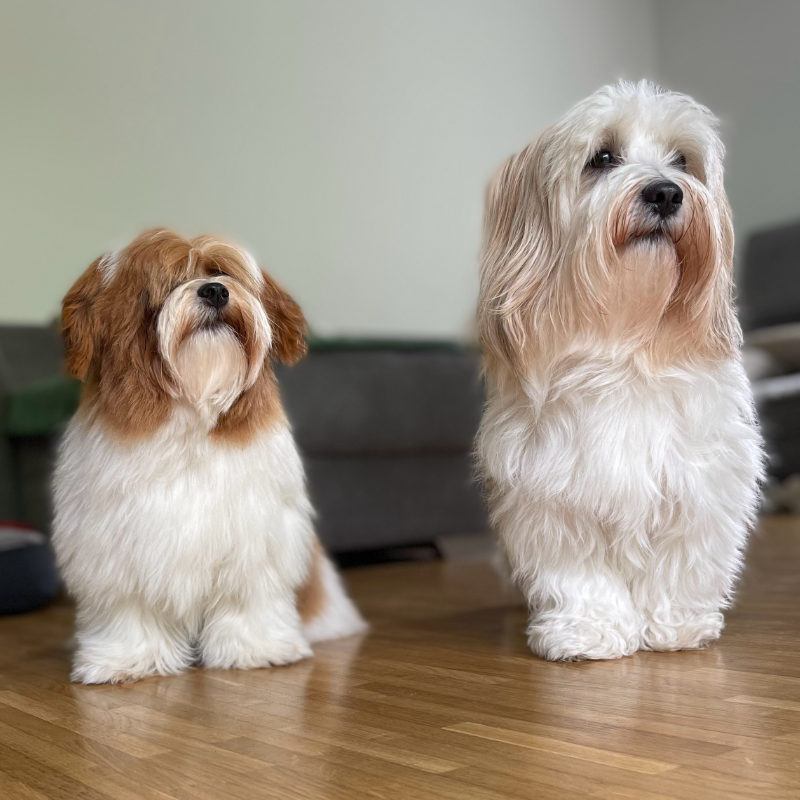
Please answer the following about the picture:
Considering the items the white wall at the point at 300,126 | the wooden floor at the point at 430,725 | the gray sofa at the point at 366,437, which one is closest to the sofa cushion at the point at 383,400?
the gray sofa at the point at 366,437

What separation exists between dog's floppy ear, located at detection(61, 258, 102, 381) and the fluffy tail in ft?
2.15

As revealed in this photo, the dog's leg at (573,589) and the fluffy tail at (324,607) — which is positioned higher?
the dog's leg at (573,589)

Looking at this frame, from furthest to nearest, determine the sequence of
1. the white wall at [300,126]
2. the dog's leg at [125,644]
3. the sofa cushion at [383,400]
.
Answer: the white wall at [300,126] < the sofa cushion at [383,400] < the dog's leg at [125,644]

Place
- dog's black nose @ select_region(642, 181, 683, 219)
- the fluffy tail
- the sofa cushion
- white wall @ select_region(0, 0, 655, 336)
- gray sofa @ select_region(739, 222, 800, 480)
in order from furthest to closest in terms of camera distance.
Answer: gray sofa @ select_region(739, 222, 800, 480), white wall @ select_region(0, 0, 655, 336), the sofa cushion, the fluffy tail, dog's black nose @ select_region(642, 181, 683, 219)

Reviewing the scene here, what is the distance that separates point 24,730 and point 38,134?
3907 mm

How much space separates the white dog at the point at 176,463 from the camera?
1.91 m

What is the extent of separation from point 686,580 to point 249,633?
0.82 meters

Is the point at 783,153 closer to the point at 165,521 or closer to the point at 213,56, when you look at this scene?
the point at 213,56

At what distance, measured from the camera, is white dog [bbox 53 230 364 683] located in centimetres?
191

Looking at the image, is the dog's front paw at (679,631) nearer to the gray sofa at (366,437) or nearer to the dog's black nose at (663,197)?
the dog's black nose at (663,197)

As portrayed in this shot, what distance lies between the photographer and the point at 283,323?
206 cm


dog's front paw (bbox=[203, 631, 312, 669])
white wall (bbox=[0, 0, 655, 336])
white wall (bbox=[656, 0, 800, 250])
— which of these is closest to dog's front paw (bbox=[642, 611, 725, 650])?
dog's front paw (bbox=[203, 631, 312, 669])

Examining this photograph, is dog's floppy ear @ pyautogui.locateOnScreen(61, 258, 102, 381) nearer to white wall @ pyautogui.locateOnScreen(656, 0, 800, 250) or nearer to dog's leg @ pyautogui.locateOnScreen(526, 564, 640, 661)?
dog's leg @ pyautogui.locateOnScreen(526, 564, 640, 661)

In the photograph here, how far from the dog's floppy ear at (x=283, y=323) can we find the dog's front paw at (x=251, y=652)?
536 mm
